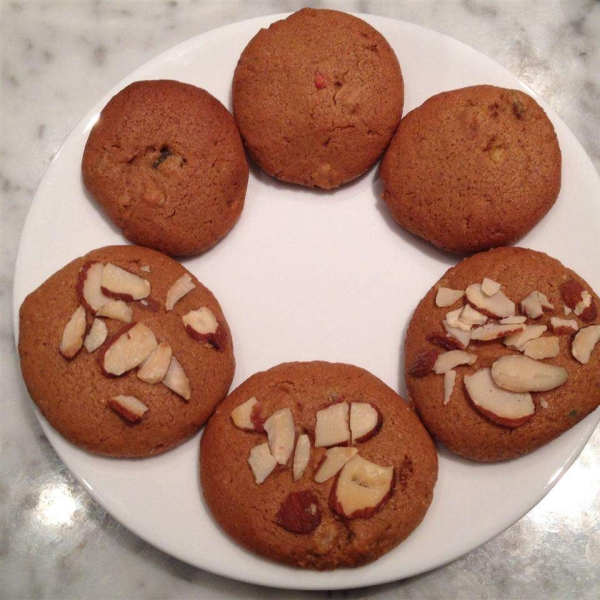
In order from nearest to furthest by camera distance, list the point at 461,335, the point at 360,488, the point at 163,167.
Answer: the point at 360,488 → the point at 461,335 → the point at 163,167

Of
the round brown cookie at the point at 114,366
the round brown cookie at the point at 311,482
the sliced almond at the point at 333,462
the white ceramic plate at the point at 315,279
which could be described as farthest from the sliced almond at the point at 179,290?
the sliced almond at the point at 333,462

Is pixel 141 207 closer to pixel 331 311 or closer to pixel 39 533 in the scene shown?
pixel 331 311

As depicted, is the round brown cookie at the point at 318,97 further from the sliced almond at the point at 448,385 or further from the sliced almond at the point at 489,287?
the sliced almond at the point at 448,385

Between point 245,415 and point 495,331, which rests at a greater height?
point 495,331

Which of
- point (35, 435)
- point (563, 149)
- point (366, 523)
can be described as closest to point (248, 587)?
point (366, 523)

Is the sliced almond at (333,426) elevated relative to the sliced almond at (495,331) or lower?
lower

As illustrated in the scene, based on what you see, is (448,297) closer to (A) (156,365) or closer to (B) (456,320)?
(B) (456,320)

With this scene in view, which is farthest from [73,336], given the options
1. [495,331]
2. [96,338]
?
[495,331]
